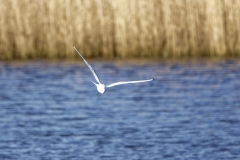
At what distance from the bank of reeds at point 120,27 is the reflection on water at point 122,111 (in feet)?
Answer: 1.06

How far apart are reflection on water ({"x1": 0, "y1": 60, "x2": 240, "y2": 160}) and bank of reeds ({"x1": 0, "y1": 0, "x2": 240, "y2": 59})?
322 mm

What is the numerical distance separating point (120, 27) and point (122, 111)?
4238 millimetres

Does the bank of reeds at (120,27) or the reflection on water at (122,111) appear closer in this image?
the reflection on water at (122,111)

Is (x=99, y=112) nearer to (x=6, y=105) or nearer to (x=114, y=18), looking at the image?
(x=6, y=105)

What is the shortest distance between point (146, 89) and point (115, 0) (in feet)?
8.25

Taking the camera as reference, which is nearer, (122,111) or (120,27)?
(122,111)

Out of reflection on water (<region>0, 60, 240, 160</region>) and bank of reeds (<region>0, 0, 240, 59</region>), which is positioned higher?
bank of reeds (<region>0, 0, 240, 59</region>)

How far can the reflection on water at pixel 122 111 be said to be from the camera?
9133 mm

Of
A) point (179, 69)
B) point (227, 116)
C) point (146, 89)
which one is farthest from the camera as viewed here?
point (179, 69)

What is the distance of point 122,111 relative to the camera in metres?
11.4

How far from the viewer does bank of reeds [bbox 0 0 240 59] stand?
1522 cm

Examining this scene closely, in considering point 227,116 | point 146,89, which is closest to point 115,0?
point 146,89

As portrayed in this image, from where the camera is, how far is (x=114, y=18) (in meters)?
15.3

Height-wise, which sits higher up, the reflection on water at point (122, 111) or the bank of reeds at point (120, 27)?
the bank of reeds at point (120, 27)
